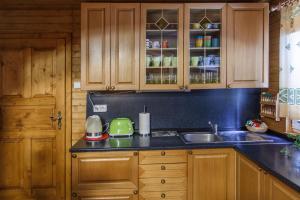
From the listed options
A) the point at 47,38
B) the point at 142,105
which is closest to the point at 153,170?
the point at 142,105

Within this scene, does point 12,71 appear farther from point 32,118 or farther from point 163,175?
point 163,175

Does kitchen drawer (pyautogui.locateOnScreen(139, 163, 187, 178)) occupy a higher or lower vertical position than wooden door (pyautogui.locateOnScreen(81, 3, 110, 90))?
lower

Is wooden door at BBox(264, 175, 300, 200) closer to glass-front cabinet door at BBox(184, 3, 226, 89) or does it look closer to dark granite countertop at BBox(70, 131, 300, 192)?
dark granite countertop at BBox(70, 131, 300, 192)

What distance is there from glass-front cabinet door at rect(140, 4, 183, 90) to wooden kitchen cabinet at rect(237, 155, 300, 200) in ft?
3.10

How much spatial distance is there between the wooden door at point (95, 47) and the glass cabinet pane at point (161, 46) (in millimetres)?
385

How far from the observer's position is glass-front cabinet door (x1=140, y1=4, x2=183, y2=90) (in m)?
2.57

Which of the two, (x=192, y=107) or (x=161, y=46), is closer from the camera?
(x=161, y=46)

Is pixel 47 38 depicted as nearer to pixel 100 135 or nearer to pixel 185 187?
pixel 100 135

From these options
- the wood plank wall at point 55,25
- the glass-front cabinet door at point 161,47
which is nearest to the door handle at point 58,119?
the wood plank wall at point 55,25

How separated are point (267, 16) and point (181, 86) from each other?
1.09 metres

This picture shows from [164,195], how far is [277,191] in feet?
3.21

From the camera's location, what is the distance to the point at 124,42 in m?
2.55

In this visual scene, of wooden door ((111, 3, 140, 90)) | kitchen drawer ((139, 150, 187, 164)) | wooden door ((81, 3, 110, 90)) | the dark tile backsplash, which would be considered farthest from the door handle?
kitchen drawer ((139, 150, 187, 164))

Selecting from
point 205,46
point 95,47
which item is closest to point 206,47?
point 205,46
